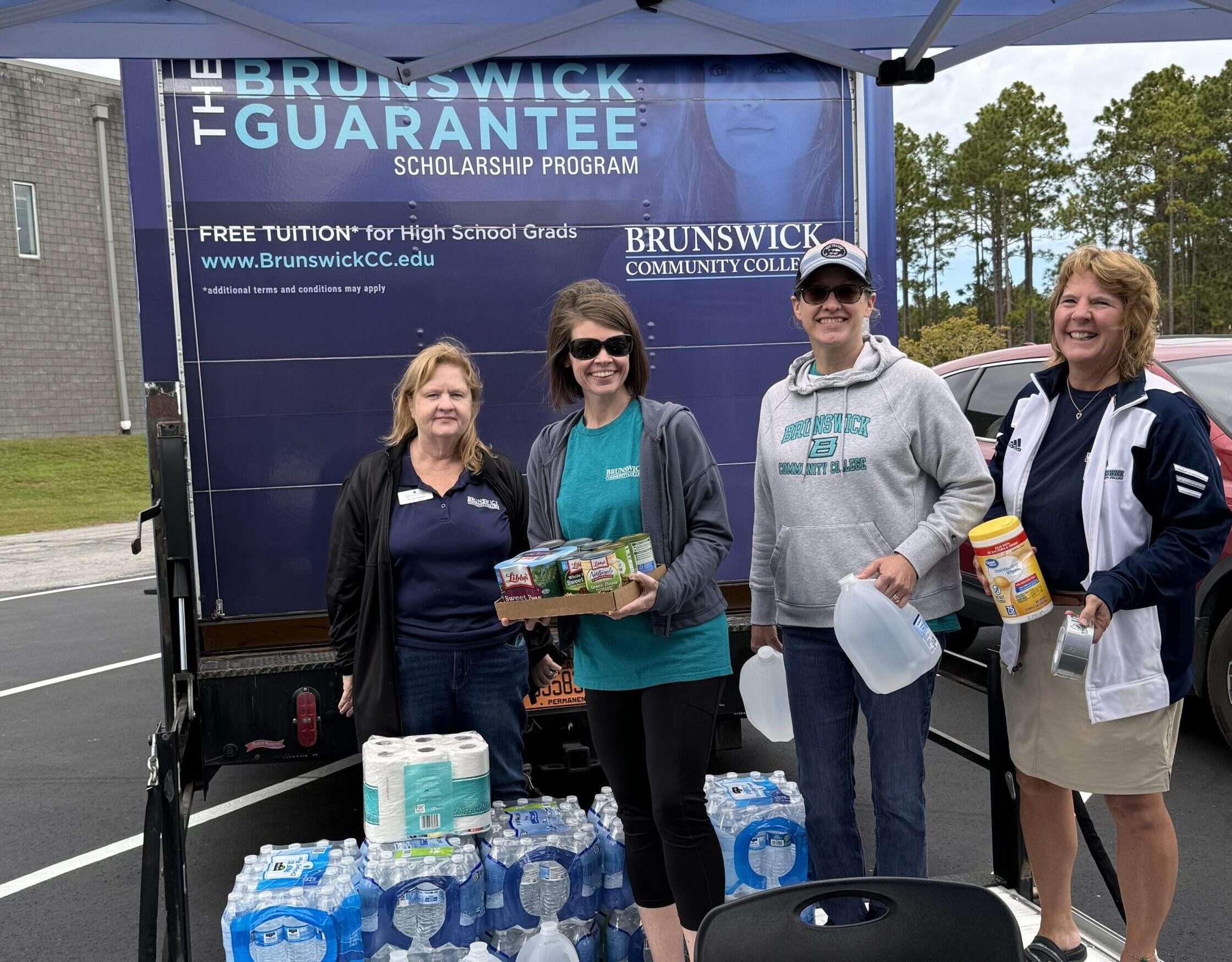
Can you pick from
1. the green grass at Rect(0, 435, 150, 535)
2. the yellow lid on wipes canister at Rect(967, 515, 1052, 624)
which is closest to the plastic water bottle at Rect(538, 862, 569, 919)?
the yellow lid on wipes canister at Rect(967, 515, 1052, 624)

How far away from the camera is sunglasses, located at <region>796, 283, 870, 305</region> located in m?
2.90

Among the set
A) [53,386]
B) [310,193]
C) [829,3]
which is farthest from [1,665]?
[53,386]

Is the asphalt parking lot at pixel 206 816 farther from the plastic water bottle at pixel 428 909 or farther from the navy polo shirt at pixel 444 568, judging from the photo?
the navy polo shirt at pixel 444 568

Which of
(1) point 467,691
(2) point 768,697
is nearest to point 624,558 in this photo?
(1) point 467,691

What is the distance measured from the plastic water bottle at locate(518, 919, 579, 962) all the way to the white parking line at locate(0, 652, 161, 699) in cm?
541

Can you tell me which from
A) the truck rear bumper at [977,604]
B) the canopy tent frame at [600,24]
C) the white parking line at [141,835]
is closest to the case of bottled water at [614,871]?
the white parking line at [141,835]

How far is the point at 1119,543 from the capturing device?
2859 mm

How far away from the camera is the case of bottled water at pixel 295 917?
3.11 meters

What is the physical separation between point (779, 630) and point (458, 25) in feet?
6.94

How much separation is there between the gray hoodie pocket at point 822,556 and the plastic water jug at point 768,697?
3.95ft

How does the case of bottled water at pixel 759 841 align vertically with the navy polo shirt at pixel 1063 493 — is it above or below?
below

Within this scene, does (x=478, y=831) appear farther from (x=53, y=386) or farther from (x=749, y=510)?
(x=53, y=386)

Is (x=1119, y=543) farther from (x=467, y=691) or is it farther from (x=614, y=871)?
(x=467, y=691)

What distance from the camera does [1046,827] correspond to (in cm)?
323
